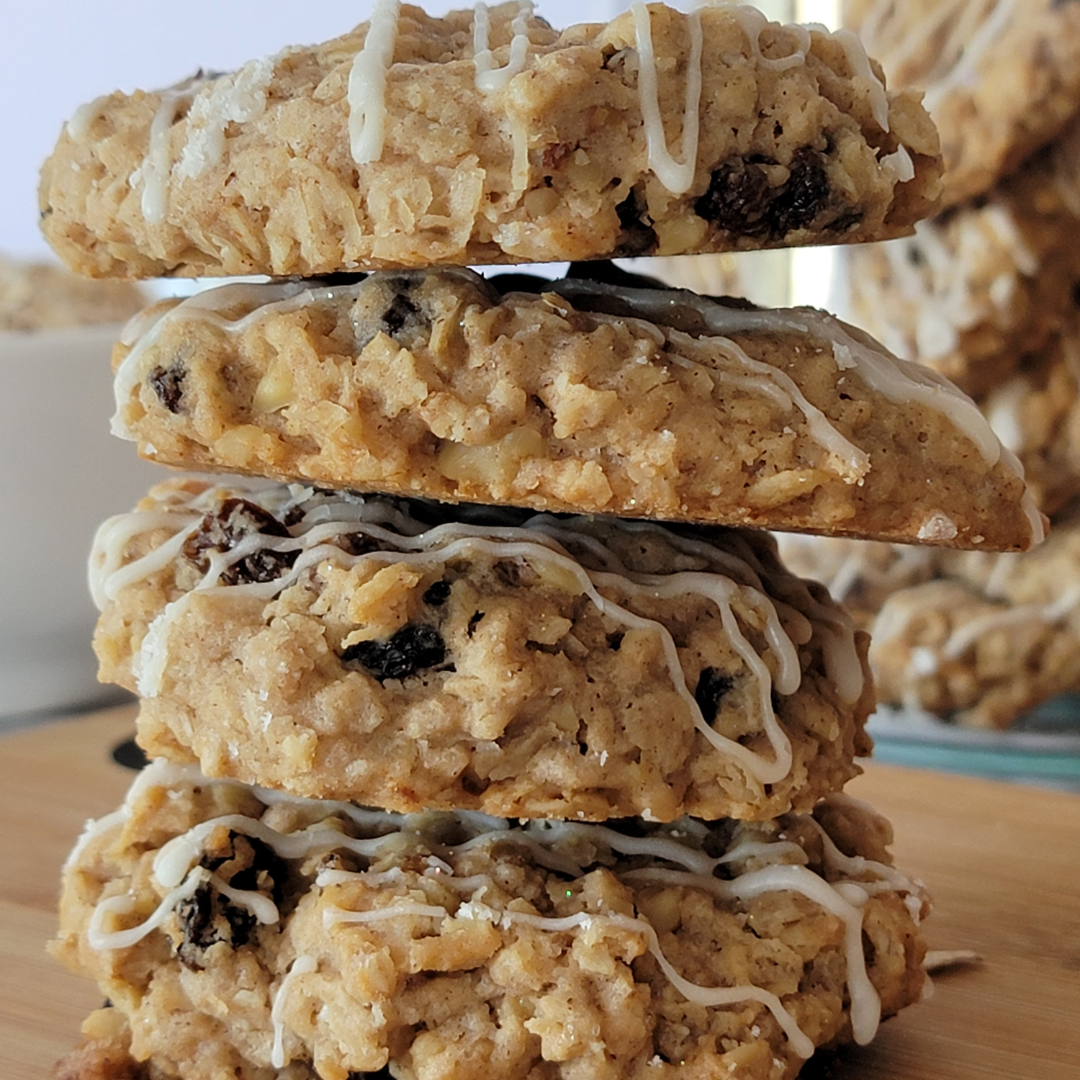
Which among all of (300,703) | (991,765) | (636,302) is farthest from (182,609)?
(991,765)

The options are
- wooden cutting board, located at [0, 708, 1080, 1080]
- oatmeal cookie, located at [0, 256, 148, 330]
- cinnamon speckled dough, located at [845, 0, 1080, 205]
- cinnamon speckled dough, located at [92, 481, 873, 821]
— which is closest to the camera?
cinnamon speckled dough, located at [92, 481, 873, 821]

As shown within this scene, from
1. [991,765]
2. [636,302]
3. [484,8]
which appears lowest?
[991,765]

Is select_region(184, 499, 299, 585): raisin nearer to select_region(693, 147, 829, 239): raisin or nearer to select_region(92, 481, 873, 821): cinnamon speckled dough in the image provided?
select_region(92, 481, 873, 821): cinnamon speckled dough

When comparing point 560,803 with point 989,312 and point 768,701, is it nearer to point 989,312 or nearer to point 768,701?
point 768,701

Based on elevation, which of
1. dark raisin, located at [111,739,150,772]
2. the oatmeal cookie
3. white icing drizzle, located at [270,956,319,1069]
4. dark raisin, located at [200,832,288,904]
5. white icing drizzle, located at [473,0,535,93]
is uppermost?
white icing drizzle, located at [473,0,535,93]

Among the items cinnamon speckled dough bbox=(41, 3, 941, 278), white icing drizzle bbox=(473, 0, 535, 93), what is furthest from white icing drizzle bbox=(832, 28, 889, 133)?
white icing drizzle bbox=(473, 0, 535, 93)

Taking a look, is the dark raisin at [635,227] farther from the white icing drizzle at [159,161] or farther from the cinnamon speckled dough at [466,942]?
the cinnamon speckled dough at [466,942]
